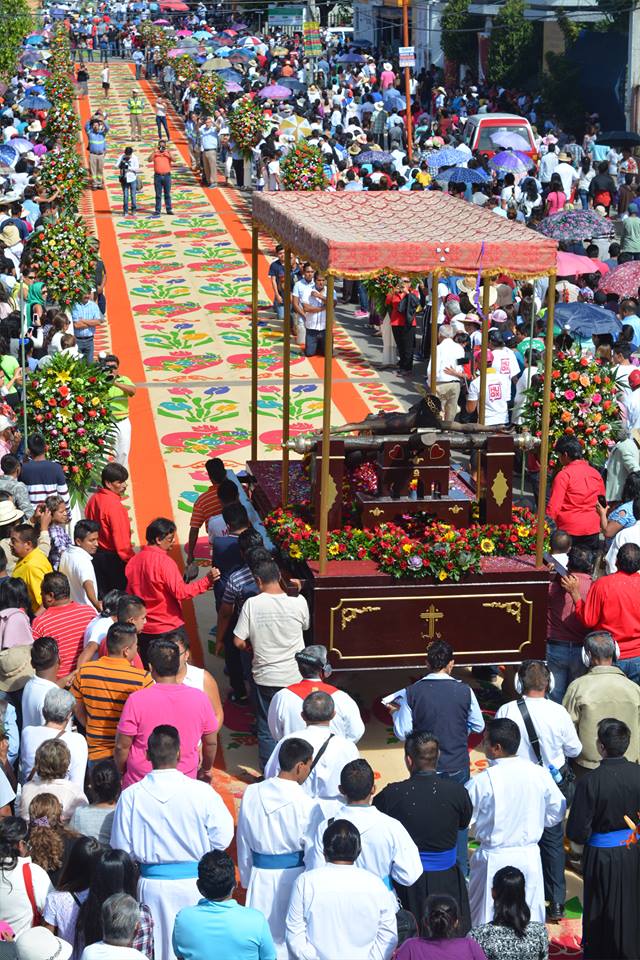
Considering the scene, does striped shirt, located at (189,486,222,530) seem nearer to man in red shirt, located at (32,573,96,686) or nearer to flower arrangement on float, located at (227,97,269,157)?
man in red shirt, located at (32,573,96,686)

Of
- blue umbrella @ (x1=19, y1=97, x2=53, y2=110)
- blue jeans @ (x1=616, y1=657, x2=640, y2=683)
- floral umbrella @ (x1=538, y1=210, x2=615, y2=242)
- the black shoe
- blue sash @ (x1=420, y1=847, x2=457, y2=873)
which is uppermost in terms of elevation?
blue umbrella @ (x1=19, y1=97, x2=53, y2=110)

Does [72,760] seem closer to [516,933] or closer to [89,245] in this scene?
[516,933]

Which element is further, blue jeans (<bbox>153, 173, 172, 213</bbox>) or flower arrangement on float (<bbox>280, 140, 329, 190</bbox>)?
blue jeans (<bbox>153, 173, 172, 213</bbox>)

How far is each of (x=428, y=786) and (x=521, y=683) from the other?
1.17 metres

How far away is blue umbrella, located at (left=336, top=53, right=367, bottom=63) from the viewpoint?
148 feet

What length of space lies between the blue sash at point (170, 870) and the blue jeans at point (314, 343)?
40.4ft

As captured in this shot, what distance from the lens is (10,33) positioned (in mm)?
45438

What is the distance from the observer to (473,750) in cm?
962

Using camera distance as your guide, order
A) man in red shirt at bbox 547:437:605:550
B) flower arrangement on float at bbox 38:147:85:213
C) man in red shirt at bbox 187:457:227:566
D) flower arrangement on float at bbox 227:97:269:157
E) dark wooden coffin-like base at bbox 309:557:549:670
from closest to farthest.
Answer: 1. dark wooden coffin-like base at bbox 309:557:549:670
2. man in red shirt at bbox 547:437:605:550
3. man in red shirt at bbox 187:457:227:566
4. flower arrangement on float at bbox 38:147:85:213
5. flower arrangement on float at bbox 227:97:269:157

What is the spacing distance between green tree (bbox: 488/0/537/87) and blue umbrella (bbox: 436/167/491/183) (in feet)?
51.6

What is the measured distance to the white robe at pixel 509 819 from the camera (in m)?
7.02

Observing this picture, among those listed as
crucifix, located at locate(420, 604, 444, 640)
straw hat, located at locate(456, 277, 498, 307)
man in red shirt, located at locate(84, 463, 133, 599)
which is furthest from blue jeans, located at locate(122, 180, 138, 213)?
crucifix, located at locate(420, 604, 444, 640)

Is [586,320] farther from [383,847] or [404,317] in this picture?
[383,847]

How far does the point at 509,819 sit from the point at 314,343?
12.1m
